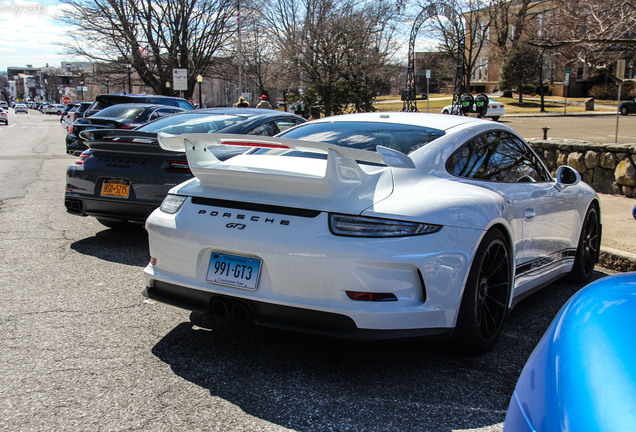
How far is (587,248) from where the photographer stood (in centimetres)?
523

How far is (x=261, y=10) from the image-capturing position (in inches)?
1480

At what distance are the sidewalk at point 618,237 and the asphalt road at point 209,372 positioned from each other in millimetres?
1314

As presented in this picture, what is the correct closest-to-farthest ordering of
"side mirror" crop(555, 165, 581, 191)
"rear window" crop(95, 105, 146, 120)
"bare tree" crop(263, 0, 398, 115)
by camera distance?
"side mirror" crop(555, 165, 581, 191), "rear window" crop(95, 105, 146, 120), "bare tree" crop(263, 0, 398, 115)

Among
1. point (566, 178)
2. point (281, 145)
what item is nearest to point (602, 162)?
point (566, 178)

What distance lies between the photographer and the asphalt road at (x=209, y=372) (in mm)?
2711

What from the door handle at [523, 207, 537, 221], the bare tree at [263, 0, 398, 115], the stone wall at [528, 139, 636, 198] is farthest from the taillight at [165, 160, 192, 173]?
the bare tree at [263, 0, 398, 115]

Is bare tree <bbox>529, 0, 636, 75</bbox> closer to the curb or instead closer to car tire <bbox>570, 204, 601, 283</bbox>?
the curb

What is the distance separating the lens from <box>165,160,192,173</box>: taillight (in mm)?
5605

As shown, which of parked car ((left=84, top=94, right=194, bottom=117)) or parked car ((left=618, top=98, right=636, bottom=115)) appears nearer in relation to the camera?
parked car ((left=84, top=94, right=194, bottom=117))

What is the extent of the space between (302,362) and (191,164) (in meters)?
1.32

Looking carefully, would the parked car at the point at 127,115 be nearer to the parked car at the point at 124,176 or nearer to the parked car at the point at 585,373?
the parked car at the point at 124,176

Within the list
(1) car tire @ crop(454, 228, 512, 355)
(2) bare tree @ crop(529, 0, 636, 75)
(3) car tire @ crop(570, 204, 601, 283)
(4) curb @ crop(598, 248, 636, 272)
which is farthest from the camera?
(2) bare tree @ crop(529, 0, 636, 75)

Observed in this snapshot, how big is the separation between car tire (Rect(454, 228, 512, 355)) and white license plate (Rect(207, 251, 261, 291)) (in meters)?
1.14

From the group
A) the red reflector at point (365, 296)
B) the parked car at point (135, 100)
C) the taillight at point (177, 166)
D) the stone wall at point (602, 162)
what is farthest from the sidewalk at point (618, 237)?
the parked car at point (135, 100)
